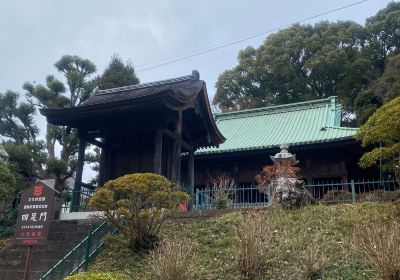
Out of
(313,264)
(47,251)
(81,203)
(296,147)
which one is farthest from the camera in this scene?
(296,147)

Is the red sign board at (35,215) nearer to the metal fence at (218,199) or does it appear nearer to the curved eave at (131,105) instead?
the curved eave at (131,105)

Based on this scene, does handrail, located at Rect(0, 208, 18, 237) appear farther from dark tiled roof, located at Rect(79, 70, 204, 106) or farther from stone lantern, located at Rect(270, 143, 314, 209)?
stone lantern, located at Rect(270, 143, 314, 209)

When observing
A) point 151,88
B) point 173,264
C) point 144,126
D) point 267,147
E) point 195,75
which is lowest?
point 173,264

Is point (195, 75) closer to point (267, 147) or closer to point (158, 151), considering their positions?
point (158, 151)

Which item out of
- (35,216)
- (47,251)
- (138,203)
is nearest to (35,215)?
(35,216)

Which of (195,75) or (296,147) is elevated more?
(195,75)

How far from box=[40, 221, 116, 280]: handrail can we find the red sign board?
1063 mm

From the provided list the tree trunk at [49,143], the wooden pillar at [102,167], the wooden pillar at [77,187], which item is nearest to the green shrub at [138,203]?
the wooden pillar at [77,187]

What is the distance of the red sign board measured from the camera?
28.0ft

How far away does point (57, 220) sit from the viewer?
520 inches

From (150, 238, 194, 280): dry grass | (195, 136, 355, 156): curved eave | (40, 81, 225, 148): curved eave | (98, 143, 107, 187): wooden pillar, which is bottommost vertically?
(150, 238, 194, 280): dry grass

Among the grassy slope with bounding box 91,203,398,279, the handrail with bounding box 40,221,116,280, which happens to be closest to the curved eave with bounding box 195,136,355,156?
the grassy slope with bounding box 91,203,398,279

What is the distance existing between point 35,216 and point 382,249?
21.2ft

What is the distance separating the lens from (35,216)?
28.7ft
